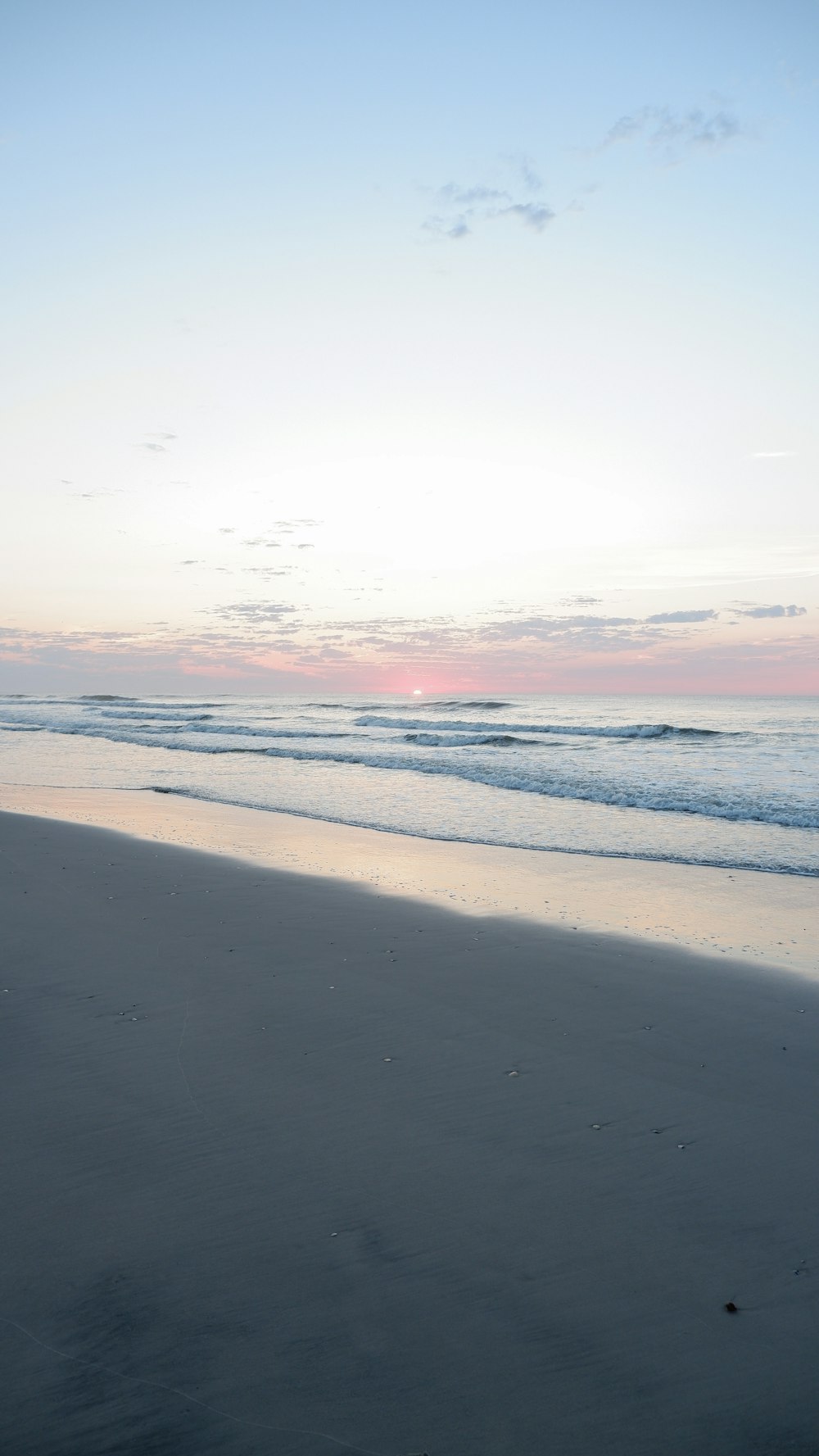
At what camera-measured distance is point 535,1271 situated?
3.10 meters

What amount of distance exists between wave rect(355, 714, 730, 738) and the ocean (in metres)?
0.25

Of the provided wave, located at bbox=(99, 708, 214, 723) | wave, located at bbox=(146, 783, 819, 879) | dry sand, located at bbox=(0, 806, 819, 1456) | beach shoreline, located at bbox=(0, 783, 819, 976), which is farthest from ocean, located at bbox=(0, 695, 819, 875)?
wave, located at bbox=(99, 708, 214, 723)

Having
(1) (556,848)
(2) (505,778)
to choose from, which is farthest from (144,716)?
(1) (556,848)

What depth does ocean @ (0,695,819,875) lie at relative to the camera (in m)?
13.3

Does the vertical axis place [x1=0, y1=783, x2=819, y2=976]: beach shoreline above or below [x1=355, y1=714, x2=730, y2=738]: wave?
below

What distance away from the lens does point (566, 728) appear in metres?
45.8

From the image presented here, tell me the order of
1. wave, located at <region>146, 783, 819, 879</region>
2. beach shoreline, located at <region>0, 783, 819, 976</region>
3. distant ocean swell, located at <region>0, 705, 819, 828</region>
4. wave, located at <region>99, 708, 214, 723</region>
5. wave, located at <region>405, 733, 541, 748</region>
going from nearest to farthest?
beach shoreline, located at <region>0, 783, 819, 976</region>
wave, located at <region>146, 783, 819, 879</region>
distant ocean swell, located at <region>0, 705, 819, 828</region>
wave, located at <region>405, 733, 541, 748</region>
wave, located at <region>99, 708, 214, 723</region>

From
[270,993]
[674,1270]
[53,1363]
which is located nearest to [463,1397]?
[674,1270]

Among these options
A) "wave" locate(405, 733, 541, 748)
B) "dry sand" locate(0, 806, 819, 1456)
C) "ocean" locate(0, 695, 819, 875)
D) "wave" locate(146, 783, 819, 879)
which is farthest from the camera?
"wave" locate(405, 733, 541, 748)

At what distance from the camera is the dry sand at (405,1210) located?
254 centimetres

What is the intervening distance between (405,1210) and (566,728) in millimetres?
43384

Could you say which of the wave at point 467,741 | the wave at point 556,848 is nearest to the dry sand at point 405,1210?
the wave at point 556,848

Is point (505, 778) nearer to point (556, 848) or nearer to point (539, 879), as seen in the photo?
point (556, 848)

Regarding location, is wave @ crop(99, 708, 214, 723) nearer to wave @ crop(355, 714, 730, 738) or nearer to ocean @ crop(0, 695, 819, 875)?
ocean @ crop(0, 695, 819, 875)
